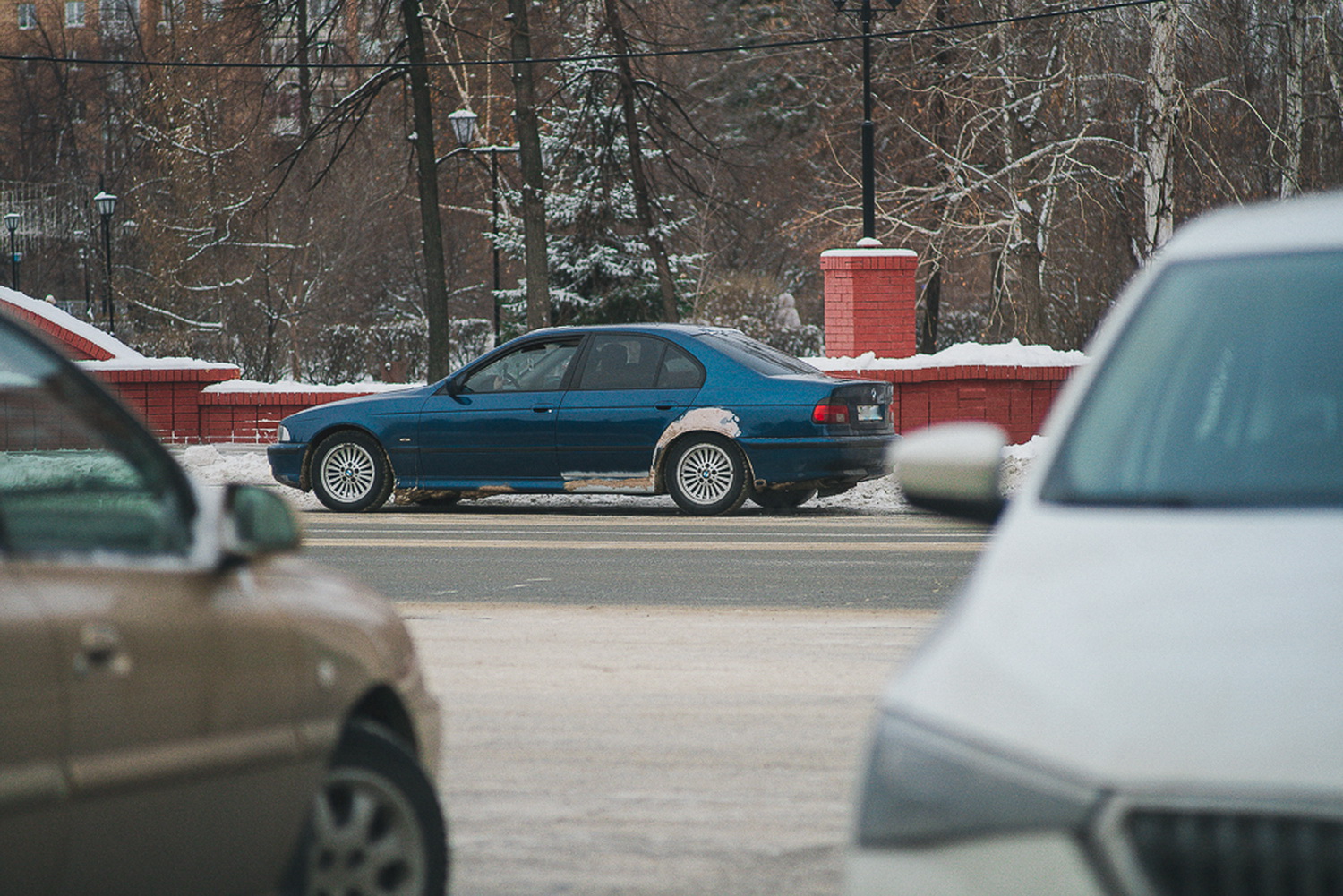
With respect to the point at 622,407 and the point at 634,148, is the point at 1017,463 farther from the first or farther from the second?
the point at 634,148

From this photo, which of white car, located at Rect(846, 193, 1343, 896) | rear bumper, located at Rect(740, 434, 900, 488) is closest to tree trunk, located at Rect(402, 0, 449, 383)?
rear bumper, located at Rect(740, 434, 900, 488)

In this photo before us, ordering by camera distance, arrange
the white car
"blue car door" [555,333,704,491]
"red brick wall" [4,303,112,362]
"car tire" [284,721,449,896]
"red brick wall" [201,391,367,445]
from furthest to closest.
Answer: "red brick wall" [4,303,112,362]
"red brick wall" [201,391,367,445]
"blue car door" [555,333,704,491]
"car tire" [284,721,449,896]
the white car

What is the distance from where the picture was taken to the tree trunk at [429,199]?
1192 inches

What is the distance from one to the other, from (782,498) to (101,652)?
13026 mm

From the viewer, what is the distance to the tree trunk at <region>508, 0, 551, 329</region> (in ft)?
94.8

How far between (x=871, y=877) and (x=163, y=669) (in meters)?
1.31

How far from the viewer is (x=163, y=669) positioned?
3.16 meters

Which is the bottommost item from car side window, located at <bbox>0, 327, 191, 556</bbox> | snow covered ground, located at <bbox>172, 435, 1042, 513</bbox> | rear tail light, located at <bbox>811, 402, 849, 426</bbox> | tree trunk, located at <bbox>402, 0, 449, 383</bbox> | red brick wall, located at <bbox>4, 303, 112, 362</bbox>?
snow covered ground, located at <bbox>172, 435, 1042, 513</bbox>

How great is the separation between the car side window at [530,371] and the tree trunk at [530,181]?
13.2 m

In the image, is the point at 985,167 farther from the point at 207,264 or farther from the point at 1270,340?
the point at 1270,340

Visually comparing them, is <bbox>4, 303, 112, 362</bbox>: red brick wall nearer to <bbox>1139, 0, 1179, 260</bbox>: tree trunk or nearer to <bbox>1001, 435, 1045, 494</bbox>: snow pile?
<bbox>1001, 435, 1045, 494</bbox>: snow pile

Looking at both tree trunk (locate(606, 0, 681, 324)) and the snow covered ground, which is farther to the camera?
tree trunk (locate(606, 0, 681, 324))

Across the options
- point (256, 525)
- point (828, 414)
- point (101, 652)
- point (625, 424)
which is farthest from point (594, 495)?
point (101, 652)

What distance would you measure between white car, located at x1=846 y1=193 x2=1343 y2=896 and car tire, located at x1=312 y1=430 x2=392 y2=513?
1233 centimetres
